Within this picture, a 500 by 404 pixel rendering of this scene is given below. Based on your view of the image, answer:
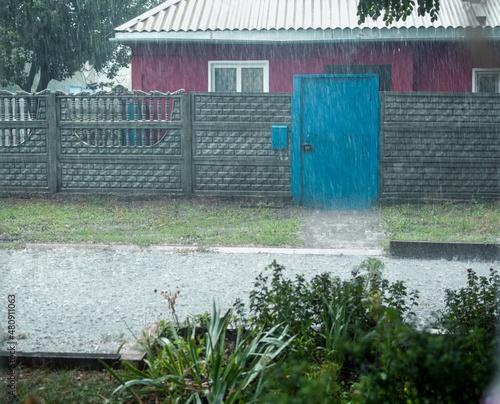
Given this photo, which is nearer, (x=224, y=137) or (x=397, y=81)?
(x=224, y=137)

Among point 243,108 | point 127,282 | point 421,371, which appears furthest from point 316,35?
point 421,371

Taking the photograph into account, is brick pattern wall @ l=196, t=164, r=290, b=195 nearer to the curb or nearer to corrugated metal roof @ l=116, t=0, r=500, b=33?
corrugated metal roof @ l=116, t=0, r=500, b=33

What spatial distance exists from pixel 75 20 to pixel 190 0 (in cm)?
476

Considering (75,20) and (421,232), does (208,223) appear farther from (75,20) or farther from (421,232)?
(75,20)

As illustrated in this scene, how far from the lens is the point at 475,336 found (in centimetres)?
270

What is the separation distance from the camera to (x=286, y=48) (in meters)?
12.5

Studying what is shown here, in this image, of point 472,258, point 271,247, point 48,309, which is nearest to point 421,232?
point 472,258

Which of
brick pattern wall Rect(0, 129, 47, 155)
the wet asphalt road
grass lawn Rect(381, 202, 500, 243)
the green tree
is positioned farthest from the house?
the wet asphalt road

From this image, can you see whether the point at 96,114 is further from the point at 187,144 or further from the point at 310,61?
the point at 310,61

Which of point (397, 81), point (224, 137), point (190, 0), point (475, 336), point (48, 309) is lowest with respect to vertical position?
point (48, 309)

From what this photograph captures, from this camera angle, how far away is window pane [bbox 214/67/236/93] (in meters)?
12.9

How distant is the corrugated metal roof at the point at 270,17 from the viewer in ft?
36.8

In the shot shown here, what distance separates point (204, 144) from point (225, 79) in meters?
2.54

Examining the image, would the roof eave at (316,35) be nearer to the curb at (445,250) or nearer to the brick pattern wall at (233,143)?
the brick pattern wall at (233,143)
